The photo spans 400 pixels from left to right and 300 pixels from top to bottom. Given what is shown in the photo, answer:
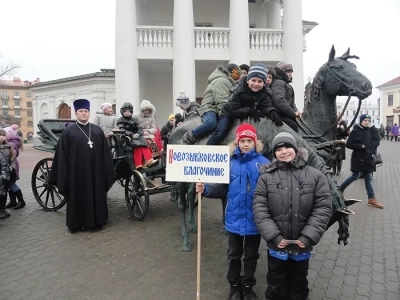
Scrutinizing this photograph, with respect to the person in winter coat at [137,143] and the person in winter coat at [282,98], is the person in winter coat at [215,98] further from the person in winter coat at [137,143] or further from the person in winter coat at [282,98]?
the person in winter coat at [137,143]

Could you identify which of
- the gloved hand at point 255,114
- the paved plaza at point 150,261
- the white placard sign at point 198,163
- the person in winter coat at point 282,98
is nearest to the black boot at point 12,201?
the paved plaza at point 150,261

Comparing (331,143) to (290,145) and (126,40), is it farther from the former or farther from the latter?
(126,40)

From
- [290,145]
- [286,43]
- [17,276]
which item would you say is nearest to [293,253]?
[290,145]

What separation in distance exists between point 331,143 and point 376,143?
10.8 ft

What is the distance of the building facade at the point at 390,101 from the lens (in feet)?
186

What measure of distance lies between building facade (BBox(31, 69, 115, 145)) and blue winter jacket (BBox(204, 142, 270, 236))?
689 inches

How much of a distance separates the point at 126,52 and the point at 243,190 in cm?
1391

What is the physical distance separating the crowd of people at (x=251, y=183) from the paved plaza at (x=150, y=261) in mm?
504

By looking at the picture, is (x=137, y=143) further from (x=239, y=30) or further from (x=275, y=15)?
(x=275, y=15)

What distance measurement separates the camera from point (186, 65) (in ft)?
50.6

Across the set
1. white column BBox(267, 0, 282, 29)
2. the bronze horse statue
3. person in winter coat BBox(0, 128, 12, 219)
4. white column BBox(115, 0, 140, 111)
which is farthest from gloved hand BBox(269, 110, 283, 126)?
white column BBox(267, 0, 282, 29)

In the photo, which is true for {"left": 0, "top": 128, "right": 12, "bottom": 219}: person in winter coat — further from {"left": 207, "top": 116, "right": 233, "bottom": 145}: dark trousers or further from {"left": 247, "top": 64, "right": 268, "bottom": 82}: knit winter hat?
{"left": 247, "top": 64, "right": 268, "bottom": 82}: knit winter hat

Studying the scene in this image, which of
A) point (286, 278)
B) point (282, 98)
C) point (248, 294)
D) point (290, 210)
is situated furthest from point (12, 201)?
point (290, 210)

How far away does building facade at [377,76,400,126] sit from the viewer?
56.7 m
